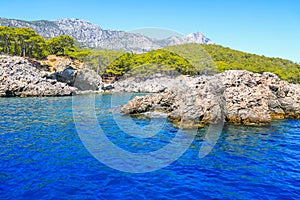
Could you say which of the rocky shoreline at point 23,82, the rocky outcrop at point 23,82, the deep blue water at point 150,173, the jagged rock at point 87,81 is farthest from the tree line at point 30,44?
the deep blue water at point 150,173

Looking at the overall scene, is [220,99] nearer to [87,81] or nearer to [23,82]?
[23,82]

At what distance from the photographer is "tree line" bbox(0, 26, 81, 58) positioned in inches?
3839

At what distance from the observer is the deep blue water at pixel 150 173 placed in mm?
12773

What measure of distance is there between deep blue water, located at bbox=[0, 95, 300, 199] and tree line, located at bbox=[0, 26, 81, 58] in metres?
85.4

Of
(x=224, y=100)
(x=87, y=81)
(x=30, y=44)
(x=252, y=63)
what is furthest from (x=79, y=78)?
(x=252, y=63)

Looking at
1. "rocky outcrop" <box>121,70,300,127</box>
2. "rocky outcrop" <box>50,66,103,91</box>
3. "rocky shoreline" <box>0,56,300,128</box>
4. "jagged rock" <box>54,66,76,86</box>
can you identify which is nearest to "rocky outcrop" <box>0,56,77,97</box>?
"rocky shoreline" <box>0,56,300,128</box>

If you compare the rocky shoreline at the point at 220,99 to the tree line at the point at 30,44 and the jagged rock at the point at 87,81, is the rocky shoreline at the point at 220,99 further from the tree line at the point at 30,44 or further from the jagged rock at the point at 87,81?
the tree line at the point at 30,44

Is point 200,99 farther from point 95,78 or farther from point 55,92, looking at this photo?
point 95,78

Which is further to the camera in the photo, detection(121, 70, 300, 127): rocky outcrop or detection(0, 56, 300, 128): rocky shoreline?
detection(0, 56, 300, 128): rocky shoreline

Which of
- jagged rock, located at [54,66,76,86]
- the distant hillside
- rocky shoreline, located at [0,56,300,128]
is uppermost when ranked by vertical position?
the distant hillside

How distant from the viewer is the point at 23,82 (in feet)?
208

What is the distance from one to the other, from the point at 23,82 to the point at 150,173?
2279 inches

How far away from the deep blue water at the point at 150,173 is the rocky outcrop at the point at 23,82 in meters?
40.0

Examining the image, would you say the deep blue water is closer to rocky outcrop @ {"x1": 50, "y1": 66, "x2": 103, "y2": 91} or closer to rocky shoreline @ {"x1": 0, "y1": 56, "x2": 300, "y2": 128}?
rocky shoreline @ {"x1": 0, "y1": 56, "x2": 300, "y2": 128}
